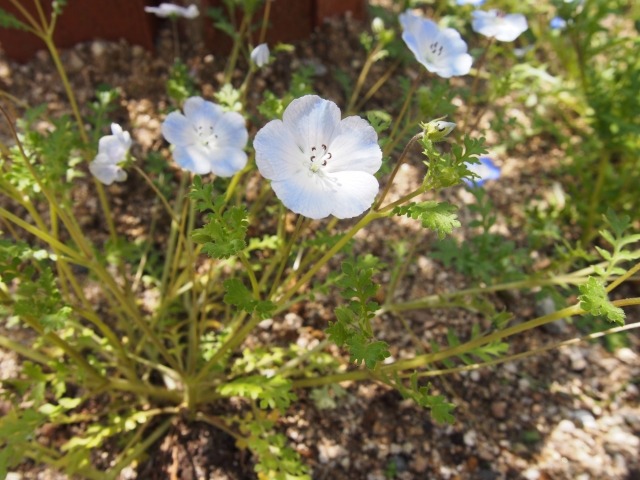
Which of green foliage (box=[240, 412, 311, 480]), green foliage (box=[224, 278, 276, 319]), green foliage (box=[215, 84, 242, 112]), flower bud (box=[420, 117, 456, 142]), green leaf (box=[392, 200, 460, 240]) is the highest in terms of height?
green foliage (box=[215, 84, 242, 112])

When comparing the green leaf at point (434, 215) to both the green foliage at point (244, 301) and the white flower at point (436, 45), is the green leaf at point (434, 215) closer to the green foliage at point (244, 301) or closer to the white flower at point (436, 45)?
the green foliage at point (244, 301)

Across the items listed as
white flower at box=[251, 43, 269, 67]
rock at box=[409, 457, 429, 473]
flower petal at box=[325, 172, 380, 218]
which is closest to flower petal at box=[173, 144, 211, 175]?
white flower at box=[251, 43, 269, 67]

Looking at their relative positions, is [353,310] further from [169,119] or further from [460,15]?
[460,15]

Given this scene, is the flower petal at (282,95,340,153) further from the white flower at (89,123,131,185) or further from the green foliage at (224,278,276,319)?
the white flower at (89,123,131,185)

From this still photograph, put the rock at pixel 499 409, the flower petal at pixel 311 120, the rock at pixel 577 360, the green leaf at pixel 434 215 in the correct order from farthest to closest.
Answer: the rock at pixel 577 360 → the rock at pixel 499 409 → the flower petal at pixel 311 120 → the green leaf at pixel 434 215

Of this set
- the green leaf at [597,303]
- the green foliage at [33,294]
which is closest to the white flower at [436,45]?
the green leaf at [597,303]

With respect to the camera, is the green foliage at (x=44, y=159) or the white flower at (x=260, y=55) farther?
the white flower at (x=260, y=55)

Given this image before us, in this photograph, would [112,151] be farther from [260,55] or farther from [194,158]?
[260,55]

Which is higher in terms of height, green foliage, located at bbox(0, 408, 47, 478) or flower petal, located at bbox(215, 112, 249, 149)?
flower petal, located at bbox(215, 112, 249, 149)
